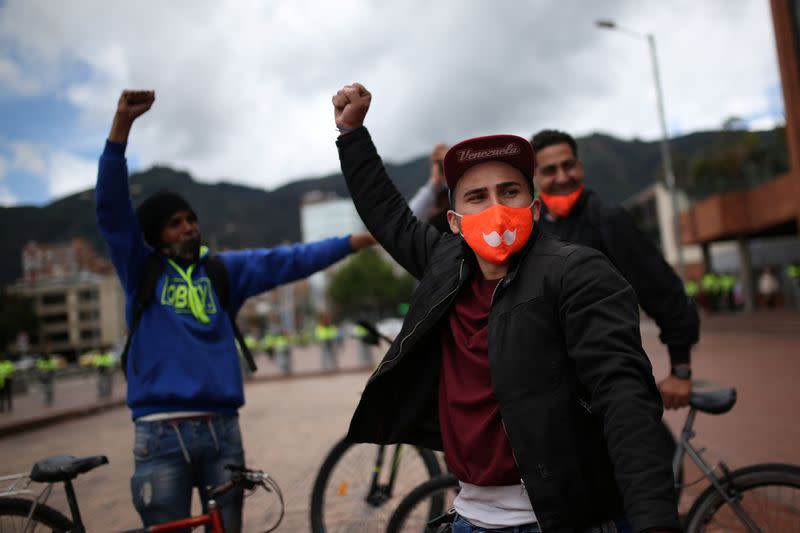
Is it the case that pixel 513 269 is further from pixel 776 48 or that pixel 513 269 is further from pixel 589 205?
pixel 776 48

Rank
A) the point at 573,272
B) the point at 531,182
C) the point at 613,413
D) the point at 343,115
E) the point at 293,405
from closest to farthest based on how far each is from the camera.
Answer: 1. the point at 613,413
2. the point at 573,272
3. the point at 531,182
4. the point at 343,115
5. the point at 293,405

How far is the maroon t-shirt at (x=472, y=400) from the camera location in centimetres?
155

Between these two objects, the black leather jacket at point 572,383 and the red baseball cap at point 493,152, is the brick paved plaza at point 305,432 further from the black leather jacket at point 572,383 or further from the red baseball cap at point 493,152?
the red baseball cap at point 493,152

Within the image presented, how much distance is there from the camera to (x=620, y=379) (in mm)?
1334

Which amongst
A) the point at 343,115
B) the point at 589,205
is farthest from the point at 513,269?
the point at 589,205

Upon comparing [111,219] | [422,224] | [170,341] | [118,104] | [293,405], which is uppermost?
[118,104]

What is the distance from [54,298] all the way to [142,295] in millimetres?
94201

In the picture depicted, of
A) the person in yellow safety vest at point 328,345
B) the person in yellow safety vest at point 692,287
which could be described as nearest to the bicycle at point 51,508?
the person in yellow safety vest at point 328,345

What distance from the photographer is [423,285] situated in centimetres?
185

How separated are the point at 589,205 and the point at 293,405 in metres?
9.99

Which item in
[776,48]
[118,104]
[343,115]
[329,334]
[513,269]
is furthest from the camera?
[776,48]

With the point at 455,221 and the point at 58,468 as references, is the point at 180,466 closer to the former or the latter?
the point at 58,468

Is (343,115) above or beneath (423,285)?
above

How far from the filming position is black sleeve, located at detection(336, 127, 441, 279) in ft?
6.95
